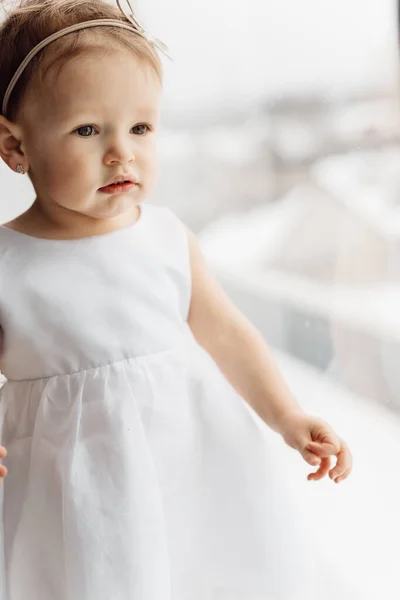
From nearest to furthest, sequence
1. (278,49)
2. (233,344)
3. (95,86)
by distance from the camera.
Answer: (95,86)
(233,344)
(278,49)

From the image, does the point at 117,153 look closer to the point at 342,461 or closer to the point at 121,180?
the point at 121,180

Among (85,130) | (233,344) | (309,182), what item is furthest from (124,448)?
(309,182)

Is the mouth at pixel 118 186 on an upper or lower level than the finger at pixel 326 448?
upper

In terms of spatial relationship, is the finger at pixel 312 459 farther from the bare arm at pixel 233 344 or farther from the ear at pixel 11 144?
the ear at pixel 11 144

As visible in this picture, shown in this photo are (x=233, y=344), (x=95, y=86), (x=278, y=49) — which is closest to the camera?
(x=95, y=86)

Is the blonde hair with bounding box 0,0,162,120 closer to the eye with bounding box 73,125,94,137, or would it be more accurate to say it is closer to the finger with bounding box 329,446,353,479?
the eye with bounding box 73,125,94,137

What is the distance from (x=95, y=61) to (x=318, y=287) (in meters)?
0.59

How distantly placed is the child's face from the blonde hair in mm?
10

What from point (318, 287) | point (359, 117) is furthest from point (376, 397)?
point (359, 117)

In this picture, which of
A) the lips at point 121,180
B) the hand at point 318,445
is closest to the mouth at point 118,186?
the lips at point 121,180

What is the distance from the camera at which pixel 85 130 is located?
70 centimetres

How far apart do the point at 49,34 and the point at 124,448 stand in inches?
14.6

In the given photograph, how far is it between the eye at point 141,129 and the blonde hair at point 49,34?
55 mm

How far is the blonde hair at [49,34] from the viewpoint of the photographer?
684mm
